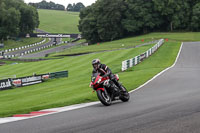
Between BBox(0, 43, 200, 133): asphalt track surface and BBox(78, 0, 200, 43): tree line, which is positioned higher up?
BBox(78, 0, 200, 43): tree line

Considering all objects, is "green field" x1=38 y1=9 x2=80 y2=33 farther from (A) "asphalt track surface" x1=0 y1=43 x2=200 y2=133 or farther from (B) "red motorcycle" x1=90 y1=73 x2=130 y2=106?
(A) "asphalt track surface" x1=0 y1=43 x2=200 y2=133

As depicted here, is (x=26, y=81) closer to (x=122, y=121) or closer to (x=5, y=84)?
(x=5, y=84)

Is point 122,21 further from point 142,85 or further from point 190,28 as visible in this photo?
point 142,85

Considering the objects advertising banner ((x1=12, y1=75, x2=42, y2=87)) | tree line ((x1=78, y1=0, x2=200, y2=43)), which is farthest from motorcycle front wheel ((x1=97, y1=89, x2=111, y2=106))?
tree line ((x1=78, y1=0, x2=200, y2=43))

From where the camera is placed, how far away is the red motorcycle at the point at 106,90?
12539 millimetres

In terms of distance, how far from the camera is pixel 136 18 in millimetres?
98562

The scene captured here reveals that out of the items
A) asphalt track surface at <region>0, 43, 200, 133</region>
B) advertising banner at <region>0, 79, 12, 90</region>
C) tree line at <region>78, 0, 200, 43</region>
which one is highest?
tree line at <region>78, 0, 200, 43</region>

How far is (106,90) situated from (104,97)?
493 mm

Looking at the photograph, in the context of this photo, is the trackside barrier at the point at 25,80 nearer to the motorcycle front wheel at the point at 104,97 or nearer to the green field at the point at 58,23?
the motorcycle front wheel at the point at 104,97

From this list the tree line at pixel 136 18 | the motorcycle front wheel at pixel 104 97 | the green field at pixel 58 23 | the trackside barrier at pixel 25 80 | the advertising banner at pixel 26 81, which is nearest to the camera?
the motorcycle front wheel at pixel 104 97

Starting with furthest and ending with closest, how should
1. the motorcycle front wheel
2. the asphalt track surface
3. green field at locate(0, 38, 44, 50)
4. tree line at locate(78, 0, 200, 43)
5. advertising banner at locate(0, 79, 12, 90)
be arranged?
green field at locate(0, 38, 44, 50)
tree line at locate(78, 0, 200, 43)
advertising banner at locate(0, 79, 12, 90)
the motorcycle front wheel
the asphalt track surface

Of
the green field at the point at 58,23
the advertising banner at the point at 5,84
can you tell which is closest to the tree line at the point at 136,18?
the green field at the point at 58,23

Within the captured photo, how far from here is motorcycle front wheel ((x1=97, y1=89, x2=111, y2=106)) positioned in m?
12.5

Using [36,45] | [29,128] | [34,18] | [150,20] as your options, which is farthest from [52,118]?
[34,18]
